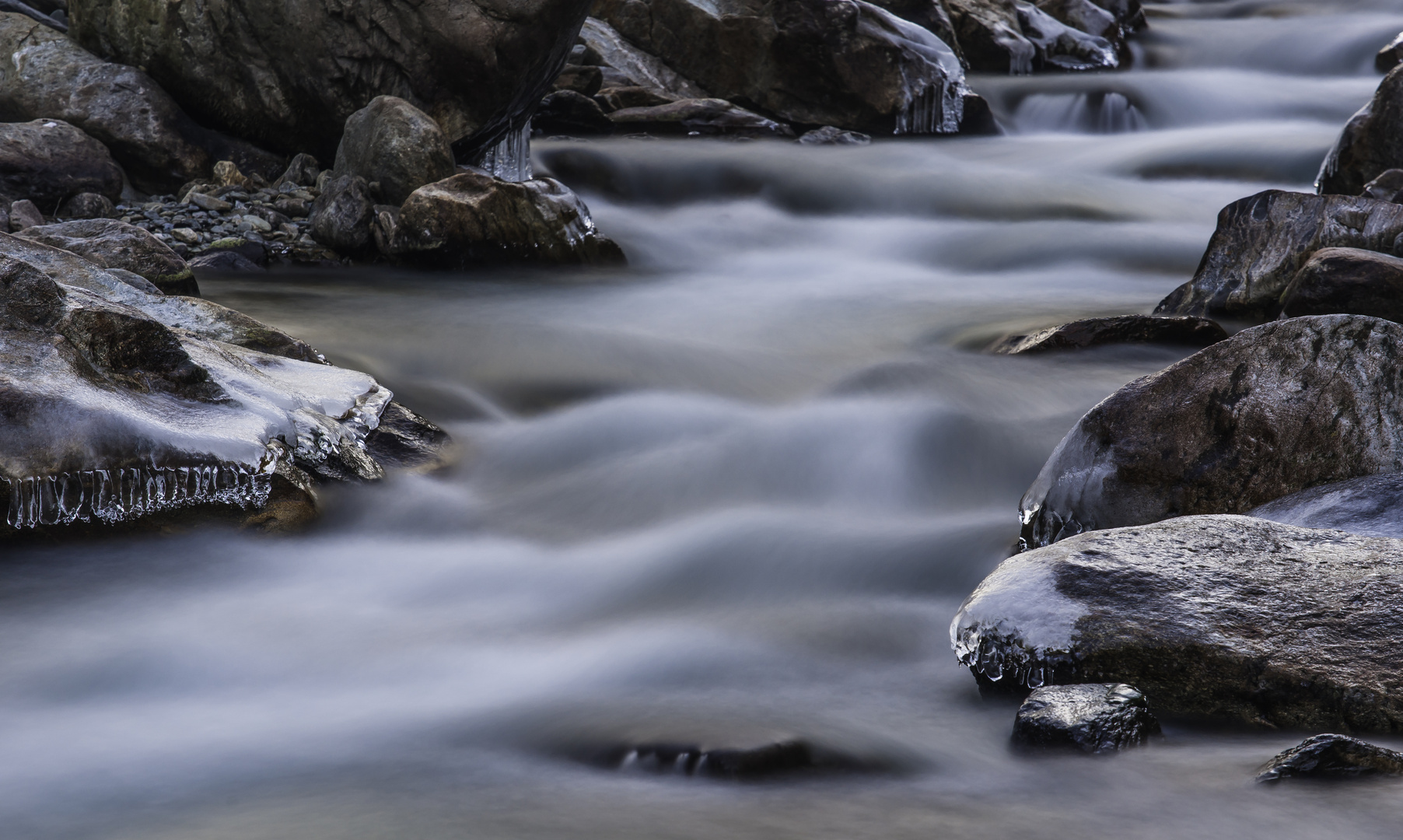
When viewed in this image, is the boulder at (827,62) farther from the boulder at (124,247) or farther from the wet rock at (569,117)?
the boulder at (124,247)

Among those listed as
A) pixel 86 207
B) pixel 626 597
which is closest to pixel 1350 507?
pixel 626 597

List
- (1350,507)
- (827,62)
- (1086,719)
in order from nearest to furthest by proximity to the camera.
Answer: (1086,719) → (1350,507) → (827,62)

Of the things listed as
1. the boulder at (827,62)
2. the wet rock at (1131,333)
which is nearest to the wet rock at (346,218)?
the wet rock at (1131,333)

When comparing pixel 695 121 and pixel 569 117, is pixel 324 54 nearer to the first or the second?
pixel 569 117

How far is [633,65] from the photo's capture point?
13781mm

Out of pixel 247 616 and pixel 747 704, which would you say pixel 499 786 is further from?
pixel 247 616

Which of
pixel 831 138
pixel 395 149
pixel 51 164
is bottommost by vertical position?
pixel 51 164

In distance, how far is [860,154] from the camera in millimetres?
11203

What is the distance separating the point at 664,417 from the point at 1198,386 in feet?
8.07

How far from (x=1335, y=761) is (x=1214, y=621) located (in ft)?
1.66

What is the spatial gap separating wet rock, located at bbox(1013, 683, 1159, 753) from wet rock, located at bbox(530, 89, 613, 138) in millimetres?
10046

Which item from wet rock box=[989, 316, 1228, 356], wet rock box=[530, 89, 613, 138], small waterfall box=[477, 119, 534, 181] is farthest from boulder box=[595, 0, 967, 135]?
wet rock box=[989, 316, 1228, 356]

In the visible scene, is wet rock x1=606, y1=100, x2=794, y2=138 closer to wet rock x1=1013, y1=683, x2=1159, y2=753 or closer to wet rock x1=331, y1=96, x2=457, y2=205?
wet rock x1=331, y1=96, x2=457, y2=205

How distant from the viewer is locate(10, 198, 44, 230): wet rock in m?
6.79
